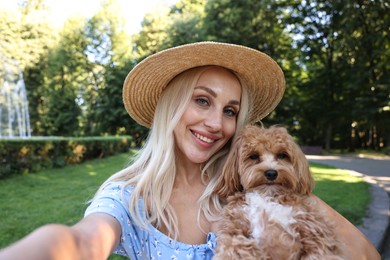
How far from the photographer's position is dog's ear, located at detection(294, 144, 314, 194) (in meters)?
2.47

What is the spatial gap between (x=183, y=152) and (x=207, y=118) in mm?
321

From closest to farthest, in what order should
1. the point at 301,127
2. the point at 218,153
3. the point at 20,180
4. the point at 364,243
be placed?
1. the point at 364,243
2. the point at 218,153
3. the point at 20,180
4. the point at 301,127

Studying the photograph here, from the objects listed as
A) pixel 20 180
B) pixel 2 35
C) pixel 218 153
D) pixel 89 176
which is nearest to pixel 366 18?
pixel 89 176

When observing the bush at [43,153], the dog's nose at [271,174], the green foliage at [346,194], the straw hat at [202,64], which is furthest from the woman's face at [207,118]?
the bush at [43,153]

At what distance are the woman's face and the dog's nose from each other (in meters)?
0.35

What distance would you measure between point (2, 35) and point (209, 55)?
23035mm

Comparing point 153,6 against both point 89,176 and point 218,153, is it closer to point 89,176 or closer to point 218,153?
point 89,176

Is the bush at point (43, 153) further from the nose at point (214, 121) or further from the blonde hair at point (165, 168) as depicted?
A: the nose at point (214, 121)

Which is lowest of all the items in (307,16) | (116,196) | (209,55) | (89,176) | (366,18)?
(89,176)

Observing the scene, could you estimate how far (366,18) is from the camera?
17.0 m

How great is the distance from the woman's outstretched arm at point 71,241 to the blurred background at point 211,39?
52.1ft

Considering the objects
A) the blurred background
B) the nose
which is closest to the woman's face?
the nose

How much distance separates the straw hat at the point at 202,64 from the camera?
2338 mm

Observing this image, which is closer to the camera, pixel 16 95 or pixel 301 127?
pixel 16 95
